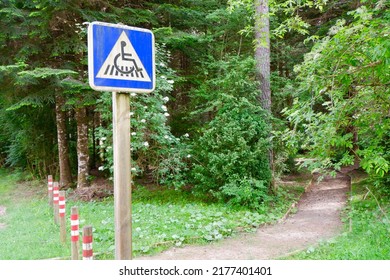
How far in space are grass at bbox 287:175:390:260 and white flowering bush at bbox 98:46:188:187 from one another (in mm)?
4510

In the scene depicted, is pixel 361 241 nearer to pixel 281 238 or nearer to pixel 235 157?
pixel 281 238

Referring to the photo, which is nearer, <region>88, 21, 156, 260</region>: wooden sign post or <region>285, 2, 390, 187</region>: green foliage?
<region>88, 21, 156, 260</region>: wooden sign post

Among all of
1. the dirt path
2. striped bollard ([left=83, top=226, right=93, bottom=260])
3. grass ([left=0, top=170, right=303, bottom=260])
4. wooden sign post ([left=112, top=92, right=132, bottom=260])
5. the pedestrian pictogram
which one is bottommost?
the dirt path

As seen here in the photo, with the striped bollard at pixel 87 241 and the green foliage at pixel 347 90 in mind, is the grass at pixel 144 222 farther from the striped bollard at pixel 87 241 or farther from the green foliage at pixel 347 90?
the green foliage at pixel 347 90

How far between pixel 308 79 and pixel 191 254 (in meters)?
3.57

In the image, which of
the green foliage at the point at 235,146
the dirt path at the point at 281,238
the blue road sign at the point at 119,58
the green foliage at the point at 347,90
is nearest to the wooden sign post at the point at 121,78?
the blue road sign at the point at 119,58

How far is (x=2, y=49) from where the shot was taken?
1029 cm

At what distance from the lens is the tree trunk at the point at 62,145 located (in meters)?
11.3

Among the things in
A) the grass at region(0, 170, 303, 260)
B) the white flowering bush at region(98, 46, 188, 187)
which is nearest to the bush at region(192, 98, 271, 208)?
the grass at region(0, 170, 303, 260)

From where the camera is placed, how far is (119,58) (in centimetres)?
229

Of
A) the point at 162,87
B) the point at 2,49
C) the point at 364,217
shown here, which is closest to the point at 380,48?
the point at 364,217

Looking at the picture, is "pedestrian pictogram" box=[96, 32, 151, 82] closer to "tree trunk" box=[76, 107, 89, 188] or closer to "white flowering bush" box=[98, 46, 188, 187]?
"white flowering bush" box=[98, 46, 188, 187]

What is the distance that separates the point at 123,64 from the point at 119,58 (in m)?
0.05

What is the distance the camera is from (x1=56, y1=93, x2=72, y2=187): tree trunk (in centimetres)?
1130
